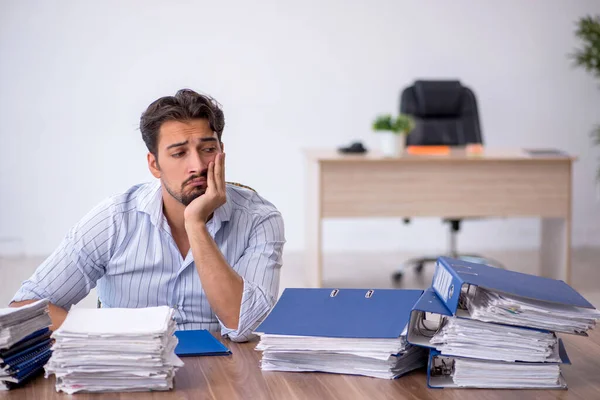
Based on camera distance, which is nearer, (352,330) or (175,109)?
(352,330)

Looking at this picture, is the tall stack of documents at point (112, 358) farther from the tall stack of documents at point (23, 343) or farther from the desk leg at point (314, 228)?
the desk leg at point (314, 228)

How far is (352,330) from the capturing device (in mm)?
1552

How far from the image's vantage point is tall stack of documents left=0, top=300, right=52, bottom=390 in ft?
4.89

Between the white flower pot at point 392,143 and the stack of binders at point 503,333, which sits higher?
the white flower pot at point 392,143

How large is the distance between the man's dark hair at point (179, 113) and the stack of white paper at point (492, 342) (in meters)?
0.87

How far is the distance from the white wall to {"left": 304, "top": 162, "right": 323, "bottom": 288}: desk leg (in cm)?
121

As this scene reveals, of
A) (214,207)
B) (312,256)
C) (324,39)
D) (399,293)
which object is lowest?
(312,256)

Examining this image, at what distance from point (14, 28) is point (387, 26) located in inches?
109

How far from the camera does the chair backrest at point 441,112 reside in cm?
Answer: 513

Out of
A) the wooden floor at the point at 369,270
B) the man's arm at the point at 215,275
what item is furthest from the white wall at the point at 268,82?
A: the man's arm at the point at 215,275

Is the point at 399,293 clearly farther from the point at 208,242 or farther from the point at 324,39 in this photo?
the point at 324,39

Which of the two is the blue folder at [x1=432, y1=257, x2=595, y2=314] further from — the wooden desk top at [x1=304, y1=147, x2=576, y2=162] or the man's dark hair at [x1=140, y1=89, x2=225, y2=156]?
the wooden desk top at [x1=304, y1=147, x2=576, y2=162]

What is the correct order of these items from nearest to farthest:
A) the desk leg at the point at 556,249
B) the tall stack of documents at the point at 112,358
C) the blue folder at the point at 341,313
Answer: the tall stack of documents at the point at 112,358 → the blue folder at the point at 341,313 → the desk leg at the point at 556,249

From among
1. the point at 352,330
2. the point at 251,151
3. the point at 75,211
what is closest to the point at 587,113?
the point at 251,151
